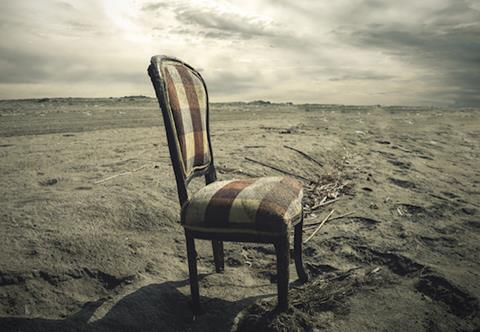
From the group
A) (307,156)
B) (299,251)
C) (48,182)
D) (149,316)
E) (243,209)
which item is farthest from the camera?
(307,156)

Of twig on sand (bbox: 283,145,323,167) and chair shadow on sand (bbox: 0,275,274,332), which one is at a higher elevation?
twig on sand (bbox: 283,145,323,167)

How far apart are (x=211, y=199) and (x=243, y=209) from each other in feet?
0.64

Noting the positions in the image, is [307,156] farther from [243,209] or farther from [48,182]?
[243,209]

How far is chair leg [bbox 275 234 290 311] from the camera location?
1.73 m

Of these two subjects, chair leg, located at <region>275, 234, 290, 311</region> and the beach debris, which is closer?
chair leg, located at <region>275, 234, 290, 311</region>

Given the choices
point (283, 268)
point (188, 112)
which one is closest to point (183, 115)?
point (188, 112)

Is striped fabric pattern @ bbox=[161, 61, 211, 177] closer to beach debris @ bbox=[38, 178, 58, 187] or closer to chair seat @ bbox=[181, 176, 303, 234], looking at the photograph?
chair seat @ bbox=[181, 176, 303, 234]

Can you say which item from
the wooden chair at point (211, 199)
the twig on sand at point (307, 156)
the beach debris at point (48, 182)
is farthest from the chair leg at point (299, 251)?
the twig on sand at point (307, 156)

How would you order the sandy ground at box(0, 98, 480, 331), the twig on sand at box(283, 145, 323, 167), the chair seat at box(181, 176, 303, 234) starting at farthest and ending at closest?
the twig on sand at box(283, 145, 323, 167)
the sandy ground at box(0, 98, 480, 331)
the chair seat at box(181, 176, 303, 234)

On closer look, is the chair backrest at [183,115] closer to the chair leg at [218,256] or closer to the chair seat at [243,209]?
the chair seat at [243,209]

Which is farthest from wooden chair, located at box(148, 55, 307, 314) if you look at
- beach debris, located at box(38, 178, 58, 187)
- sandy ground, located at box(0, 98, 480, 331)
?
beach debris, located at box(38, 178, 58, 187)

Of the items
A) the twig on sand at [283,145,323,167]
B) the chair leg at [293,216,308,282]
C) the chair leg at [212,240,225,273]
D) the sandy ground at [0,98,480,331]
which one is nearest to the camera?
the sandy ground at [0,98,480,331]

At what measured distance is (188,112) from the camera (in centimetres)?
212

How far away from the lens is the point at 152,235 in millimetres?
2807
